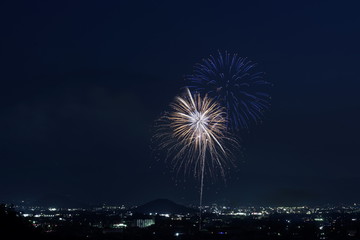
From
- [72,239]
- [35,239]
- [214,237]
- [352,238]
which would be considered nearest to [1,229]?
[35,239]

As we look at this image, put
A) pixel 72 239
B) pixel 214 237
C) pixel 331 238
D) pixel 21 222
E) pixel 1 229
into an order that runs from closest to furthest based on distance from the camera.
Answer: pixel 1 229, pixel 21 222, pixel 72 239, pixel 214 237, pixel 331 238

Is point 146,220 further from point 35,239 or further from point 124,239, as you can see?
point 35,239

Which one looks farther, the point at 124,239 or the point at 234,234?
the point at 234,234

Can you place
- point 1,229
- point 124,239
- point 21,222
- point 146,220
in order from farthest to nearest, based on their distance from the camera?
point 146,220 < point 124,239 < point 21,222 < point 1,229

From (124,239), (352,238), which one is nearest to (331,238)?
(352,238)

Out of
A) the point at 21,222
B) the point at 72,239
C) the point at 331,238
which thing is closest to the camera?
the point at 21,222

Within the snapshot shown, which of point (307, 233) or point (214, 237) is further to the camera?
point (307, 233)

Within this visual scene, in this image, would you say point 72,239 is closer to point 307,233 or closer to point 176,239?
point 176,239

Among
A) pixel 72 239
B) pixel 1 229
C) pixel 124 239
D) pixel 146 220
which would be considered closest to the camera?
pixel 1 229
